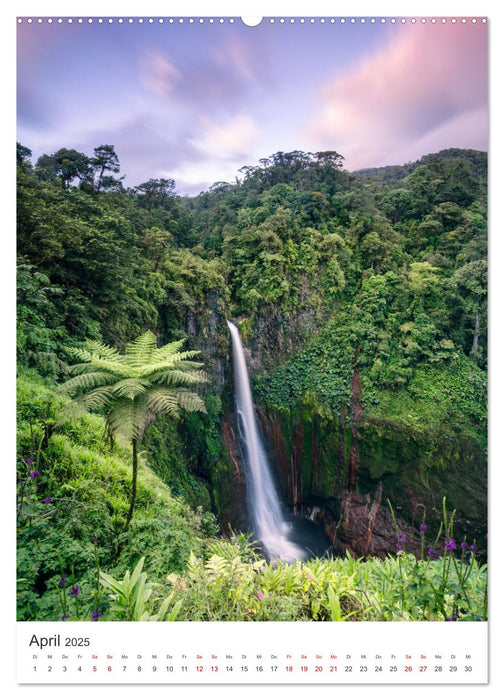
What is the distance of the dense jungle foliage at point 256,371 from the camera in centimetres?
179

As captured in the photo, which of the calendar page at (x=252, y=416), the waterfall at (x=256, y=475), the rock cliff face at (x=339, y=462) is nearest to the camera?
the calendar page at (x=252, y=416)

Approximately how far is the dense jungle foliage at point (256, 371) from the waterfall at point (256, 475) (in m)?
0.50

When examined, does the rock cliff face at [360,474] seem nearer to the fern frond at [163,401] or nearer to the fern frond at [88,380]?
the fern frond at [163,401]

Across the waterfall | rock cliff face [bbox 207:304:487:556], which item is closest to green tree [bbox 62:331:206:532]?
rock cliff face [bbox 207:304:487:556]

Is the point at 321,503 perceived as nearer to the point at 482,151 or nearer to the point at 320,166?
the point at 482,151

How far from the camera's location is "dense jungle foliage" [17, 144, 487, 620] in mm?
1793

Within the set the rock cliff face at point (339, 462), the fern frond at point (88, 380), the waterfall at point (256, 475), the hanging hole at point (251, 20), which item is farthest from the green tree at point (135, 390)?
the waterfall at point (256, 475)

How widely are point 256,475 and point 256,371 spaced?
3448 mm

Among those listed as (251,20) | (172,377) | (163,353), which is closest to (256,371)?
(163,353)

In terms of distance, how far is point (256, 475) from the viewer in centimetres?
966

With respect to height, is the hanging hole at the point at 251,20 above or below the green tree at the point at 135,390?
above

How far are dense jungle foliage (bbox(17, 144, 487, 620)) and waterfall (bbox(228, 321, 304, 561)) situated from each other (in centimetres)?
50

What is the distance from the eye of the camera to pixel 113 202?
23.4 ft

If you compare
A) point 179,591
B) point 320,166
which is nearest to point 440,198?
point 320,166
